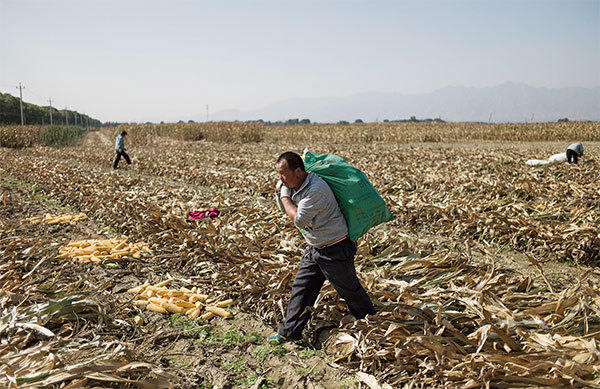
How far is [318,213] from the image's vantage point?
2.88 m

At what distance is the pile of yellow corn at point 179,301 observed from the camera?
382 cm

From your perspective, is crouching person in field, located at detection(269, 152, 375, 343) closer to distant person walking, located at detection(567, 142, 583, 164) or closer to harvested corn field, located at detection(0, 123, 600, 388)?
harvested corn field, located at detection(0, 123, 600, 388)

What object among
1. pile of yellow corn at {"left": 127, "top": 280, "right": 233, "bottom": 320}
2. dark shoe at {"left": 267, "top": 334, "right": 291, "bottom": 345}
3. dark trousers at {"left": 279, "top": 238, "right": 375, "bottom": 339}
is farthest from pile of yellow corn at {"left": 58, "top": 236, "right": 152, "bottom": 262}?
dark trousers at {"left": 279, "top": 238, "right": 375, "bottom": 339}

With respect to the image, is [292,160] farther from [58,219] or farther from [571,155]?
[571,155]

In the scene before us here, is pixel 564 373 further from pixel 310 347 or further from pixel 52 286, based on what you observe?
pixel 52 286

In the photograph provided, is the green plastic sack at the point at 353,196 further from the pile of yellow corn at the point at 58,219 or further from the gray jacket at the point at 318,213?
the pile of yellow corn at the point at 58,219

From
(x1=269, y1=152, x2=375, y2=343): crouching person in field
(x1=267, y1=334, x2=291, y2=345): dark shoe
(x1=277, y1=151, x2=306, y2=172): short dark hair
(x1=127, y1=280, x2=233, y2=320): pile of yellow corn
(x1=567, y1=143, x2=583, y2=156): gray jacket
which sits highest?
(x1=567, y1=143, x2=583, y2=156): gray jacket

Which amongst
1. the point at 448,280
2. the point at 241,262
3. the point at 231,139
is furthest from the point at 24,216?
the point at 231,139

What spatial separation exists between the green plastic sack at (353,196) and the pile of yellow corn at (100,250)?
350cm

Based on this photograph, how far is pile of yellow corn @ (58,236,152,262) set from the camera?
513 cm

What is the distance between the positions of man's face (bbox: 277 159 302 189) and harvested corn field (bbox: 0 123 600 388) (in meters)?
1.30

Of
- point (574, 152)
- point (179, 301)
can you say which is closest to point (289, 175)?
point (179, 301)

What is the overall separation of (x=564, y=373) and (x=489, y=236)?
151 inches

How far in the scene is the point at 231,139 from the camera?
28.4 m
